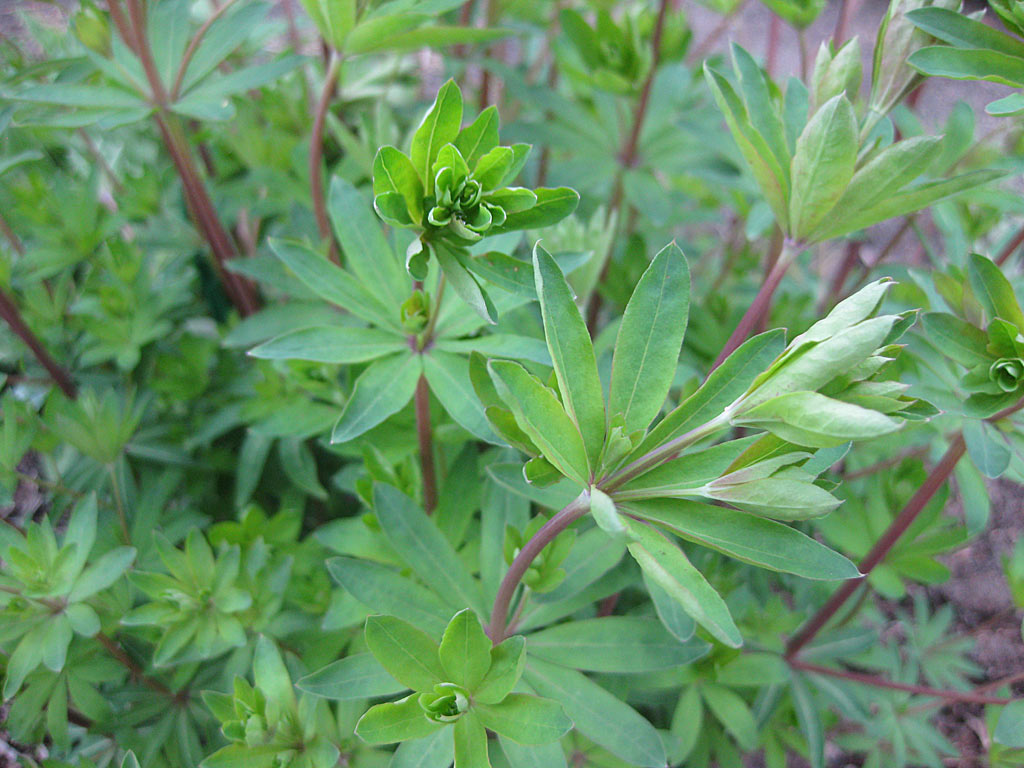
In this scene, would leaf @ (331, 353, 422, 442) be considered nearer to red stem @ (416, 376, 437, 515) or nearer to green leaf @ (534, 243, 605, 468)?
red stem @ (416, 376, 437, 515)

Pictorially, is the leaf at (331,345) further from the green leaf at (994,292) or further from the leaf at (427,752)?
the green leaf at (994,292)

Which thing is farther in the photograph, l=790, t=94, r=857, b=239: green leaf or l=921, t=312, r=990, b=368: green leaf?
l=921, t=312, r=990, b=368: green leaf

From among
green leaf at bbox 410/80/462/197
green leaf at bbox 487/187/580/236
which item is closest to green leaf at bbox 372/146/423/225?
green leaf at bbox 410/80/462/197

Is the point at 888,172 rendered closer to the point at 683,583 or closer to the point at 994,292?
Answer: the point at 994,292

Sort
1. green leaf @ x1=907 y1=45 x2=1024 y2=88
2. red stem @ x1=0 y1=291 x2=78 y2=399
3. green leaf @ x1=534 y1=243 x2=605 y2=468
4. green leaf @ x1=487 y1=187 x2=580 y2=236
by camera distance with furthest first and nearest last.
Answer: red stem @ x1=0 y1=291 x2=78 y2=399 < green leaf @ x1=907 y1=45 x2=1024 y2=88 < green leaf @ x1=487 y1=187 x2=580 y2=236 < green leaf @ x1=534 y1=243 x2=605 y2=468

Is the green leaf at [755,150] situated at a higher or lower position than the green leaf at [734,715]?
higher

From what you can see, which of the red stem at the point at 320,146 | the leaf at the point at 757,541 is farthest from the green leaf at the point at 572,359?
the red stem at the point at 320,146

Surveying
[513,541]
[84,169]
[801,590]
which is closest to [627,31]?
[513,541]
